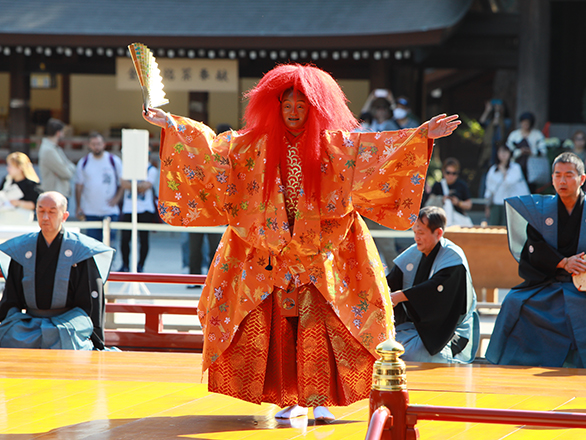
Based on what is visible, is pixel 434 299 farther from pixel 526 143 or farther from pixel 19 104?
pixel 19 104

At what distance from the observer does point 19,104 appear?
11008 mm

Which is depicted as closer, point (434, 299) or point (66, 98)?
point (434, 299)

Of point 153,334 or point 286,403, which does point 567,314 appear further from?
point 153,334

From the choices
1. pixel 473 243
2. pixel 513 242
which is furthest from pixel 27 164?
pixel 513 242

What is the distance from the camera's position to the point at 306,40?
9.87 meters

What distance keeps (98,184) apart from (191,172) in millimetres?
5141

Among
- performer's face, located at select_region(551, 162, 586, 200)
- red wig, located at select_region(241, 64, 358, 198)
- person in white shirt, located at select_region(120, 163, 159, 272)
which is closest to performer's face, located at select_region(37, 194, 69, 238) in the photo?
red wig, located at select_region(241, 64, 358, 198)

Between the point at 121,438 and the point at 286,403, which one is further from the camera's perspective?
the point at 286,403

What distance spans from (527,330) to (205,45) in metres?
7.23

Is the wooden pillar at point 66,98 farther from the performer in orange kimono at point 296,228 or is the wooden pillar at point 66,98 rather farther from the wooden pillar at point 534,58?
the performer in orange kimono at point 296,228

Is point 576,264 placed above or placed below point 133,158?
below

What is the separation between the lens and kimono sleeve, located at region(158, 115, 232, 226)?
2861mm

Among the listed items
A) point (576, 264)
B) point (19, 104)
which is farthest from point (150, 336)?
point (19, 104)

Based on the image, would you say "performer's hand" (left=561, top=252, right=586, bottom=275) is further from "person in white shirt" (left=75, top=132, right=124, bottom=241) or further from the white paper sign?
"person in white shirt" (left=75, top=132, right=124, bottom=241)
